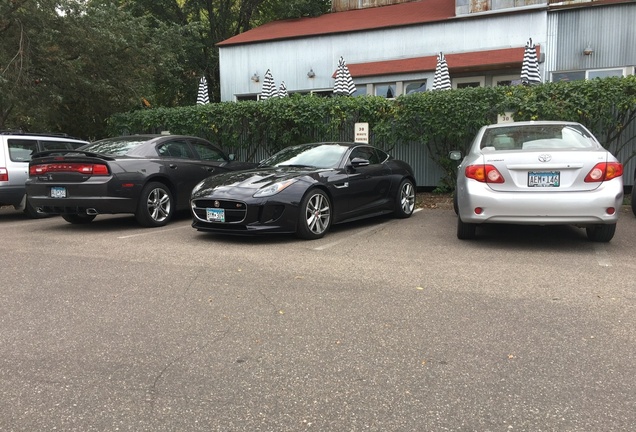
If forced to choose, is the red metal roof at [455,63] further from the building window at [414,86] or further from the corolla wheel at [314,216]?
the corolla wheel at [314,216]

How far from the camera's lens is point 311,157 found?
8.28 m

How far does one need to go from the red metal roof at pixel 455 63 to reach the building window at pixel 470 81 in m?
0.70

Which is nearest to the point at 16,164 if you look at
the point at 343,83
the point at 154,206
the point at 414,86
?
the point at 154,206

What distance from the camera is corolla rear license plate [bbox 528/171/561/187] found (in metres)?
6.09

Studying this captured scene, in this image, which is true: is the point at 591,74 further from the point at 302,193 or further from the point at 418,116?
the point at 302,193

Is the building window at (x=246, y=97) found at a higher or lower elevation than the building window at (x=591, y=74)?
higher

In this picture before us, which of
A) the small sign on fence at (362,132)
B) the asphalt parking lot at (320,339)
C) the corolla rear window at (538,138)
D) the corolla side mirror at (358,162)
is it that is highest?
the small sign on fence at (362,132)

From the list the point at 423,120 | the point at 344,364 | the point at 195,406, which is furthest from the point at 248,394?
the point at 423,120

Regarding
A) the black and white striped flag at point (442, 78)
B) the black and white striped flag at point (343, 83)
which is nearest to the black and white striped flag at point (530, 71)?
the black and white striped flag at point (442, 78)

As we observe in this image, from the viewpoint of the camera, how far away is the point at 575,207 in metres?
6.00

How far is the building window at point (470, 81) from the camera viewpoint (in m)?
16.3

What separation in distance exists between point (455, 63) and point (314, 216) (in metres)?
10.4

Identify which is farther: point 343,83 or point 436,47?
point 436,47

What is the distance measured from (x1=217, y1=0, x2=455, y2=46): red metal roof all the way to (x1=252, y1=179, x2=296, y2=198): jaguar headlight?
39.5 ft
